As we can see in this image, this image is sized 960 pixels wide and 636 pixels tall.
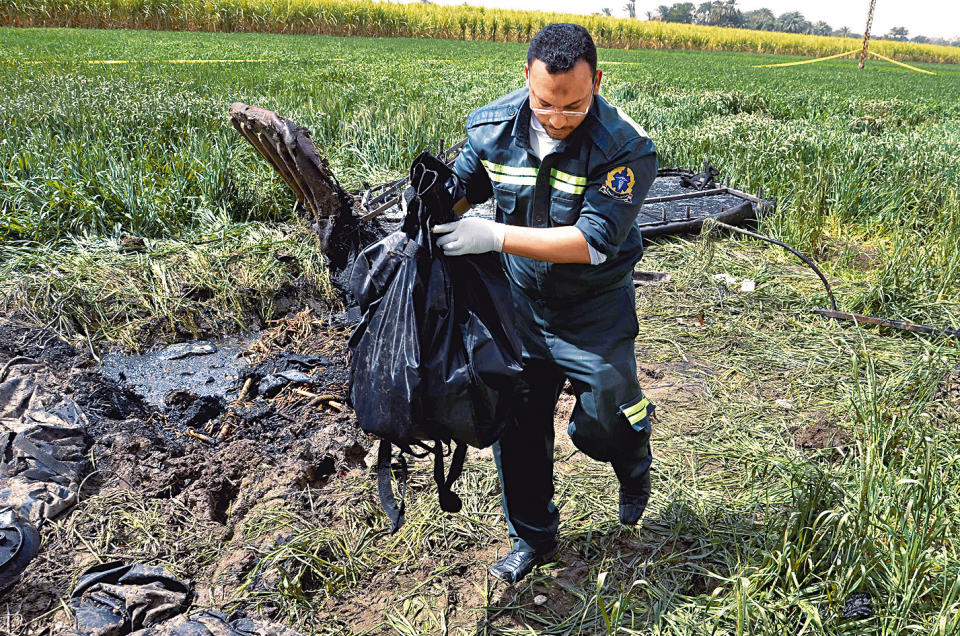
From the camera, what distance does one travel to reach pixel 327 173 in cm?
395

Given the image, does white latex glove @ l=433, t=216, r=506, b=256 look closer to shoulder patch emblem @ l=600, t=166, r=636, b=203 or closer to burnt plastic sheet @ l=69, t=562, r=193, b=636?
shoulder patch emblem @ l=600, t=166, r=636, b=203

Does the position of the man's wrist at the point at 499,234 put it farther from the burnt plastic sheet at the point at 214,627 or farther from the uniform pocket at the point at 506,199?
the burnt plastic sheet at the point at 214,627

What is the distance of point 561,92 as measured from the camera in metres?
1.71

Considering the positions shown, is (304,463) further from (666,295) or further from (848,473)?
(666,295)

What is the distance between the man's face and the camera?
1.68 metres

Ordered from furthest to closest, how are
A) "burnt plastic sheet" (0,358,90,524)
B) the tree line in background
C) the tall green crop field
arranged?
the tree line in background
the tall green crop field
"burnt plastic sheet" (0,358,90,524)

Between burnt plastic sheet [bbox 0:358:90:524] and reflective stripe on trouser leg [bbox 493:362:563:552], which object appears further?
burnt plastic sheet [bbox 0:358:90:524]

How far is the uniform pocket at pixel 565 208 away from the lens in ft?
6.21

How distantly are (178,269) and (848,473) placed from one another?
388 centimetres

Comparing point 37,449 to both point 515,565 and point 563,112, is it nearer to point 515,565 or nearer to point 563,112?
point 515,565

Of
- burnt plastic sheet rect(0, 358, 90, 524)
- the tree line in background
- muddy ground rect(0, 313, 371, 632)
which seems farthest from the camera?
the tree line in background

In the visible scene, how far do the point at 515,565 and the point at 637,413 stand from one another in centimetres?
66

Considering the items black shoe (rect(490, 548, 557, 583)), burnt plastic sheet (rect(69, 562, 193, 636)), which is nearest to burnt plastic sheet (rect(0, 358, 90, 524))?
burnt plastic sheet (rect(69, 562, 193, 636))

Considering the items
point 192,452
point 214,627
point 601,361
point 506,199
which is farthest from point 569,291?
point 192,452
